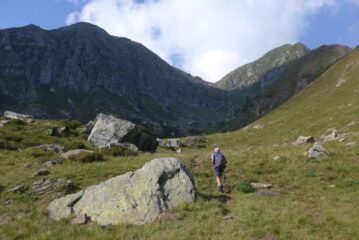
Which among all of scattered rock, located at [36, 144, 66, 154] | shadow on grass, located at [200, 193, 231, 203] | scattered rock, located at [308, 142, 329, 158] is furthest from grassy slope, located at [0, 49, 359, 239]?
scattered rock, located at [36, 144, 66, 154]

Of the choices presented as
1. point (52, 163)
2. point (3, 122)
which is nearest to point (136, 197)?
point (52, 163)

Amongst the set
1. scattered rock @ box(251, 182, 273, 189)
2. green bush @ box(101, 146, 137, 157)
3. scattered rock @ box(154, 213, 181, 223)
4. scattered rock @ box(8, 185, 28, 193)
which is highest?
green bush @ box(101, 146, 137, 157)

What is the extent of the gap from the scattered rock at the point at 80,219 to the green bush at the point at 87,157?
695 inches

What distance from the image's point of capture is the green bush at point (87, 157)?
119 feet

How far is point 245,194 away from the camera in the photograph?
23.8 metres

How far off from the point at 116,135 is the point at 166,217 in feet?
108

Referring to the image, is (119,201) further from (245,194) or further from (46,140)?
(46,140)

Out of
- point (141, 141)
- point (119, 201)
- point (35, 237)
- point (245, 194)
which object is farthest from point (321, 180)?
point (141, 141)

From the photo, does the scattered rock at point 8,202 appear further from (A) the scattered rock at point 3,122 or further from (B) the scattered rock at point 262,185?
(A) the scattered rock at point 3,122

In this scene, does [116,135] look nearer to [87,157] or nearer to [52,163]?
[87,157]

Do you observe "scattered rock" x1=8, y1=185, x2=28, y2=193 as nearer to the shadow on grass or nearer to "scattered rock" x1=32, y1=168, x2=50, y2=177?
"scattered rock" x1=32, y1=168, x2=50, y2=177

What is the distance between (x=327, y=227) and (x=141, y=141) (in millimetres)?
Answer: 37644

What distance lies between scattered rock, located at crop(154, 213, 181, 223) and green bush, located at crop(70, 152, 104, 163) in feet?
63.1

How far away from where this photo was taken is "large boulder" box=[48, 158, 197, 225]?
18.7 meters
